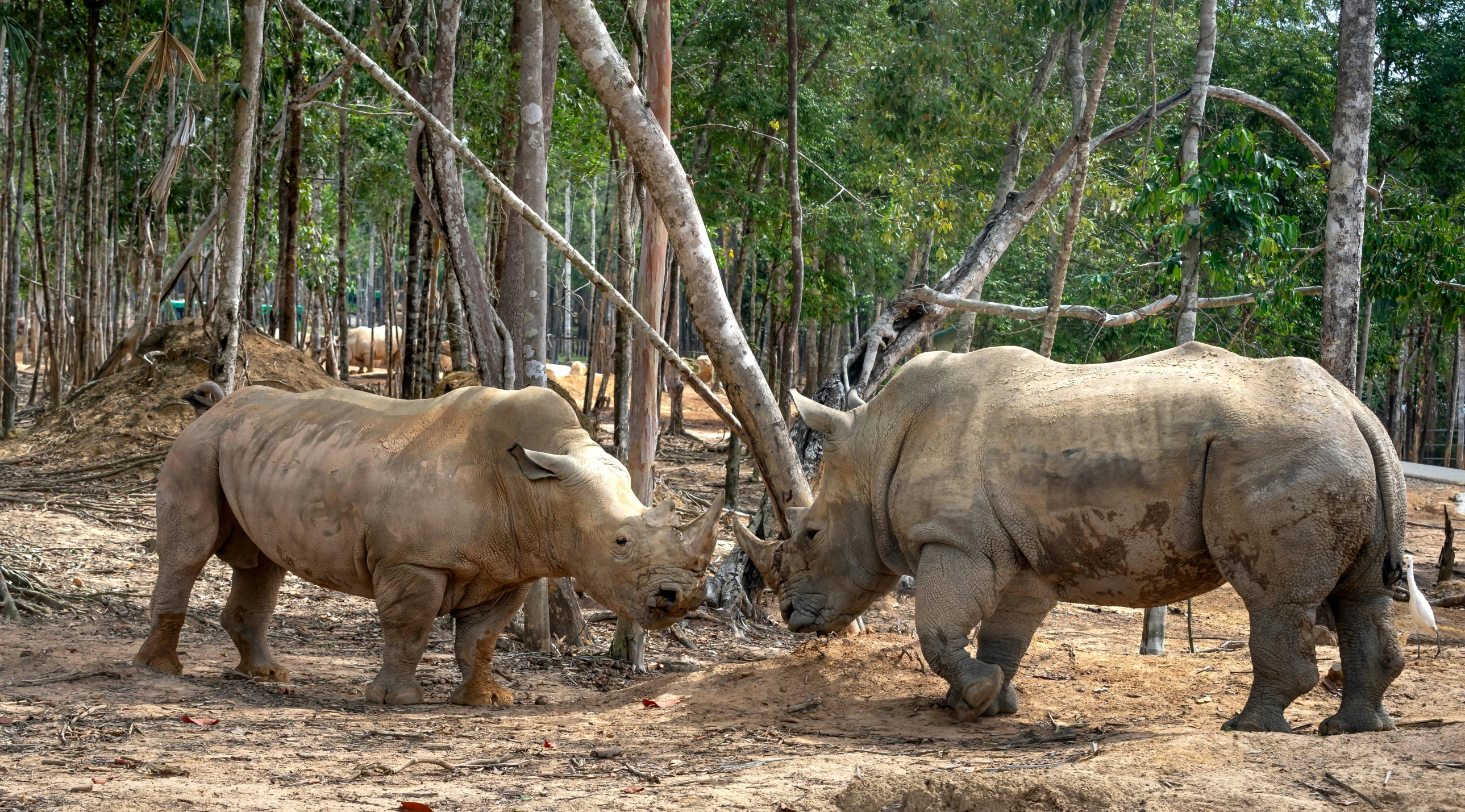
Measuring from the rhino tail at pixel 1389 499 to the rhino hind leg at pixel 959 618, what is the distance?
175cm

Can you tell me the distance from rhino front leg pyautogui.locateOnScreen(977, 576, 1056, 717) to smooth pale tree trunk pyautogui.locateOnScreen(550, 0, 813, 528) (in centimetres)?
138

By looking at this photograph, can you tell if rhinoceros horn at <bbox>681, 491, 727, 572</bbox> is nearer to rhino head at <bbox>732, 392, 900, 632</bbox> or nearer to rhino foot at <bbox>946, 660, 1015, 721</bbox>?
rhino head at <bbox>732, 392, 900, 632</bbox>

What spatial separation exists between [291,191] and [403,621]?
437 inches

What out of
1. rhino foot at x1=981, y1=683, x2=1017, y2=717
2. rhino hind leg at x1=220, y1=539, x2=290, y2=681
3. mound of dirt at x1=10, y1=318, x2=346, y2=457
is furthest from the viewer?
mound of dirt at x1=10, y1=318, x2=346, y2=457

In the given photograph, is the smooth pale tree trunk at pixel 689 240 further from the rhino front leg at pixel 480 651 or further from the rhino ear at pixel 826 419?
the rhino front leg at pixel 480 651

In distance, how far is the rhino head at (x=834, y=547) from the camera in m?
7.04

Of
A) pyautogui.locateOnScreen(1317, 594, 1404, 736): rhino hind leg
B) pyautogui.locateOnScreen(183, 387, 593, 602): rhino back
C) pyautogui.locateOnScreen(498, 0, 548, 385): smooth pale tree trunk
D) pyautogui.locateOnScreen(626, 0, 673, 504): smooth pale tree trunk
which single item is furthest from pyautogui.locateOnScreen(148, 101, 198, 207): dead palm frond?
pyautogui.locateOnScreen(1317, 594, 1404, 736): rhino hind leg

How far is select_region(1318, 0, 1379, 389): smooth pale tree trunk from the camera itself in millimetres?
8203

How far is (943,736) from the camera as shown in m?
5.90

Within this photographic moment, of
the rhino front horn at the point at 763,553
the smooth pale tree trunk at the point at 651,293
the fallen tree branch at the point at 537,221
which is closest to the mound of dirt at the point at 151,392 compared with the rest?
the smooth pale tree trunk at the point at 651,293

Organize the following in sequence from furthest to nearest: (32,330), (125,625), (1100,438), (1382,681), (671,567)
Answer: (32,330)
(125,625)
(671,567)
(1100,438)
(1382,681)

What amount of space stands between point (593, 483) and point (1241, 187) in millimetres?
5837

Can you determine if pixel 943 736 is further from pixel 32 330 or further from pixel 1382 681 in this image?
pixel 32 330

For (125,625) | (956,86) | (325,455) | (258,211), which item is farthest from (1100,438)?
(258,211)
